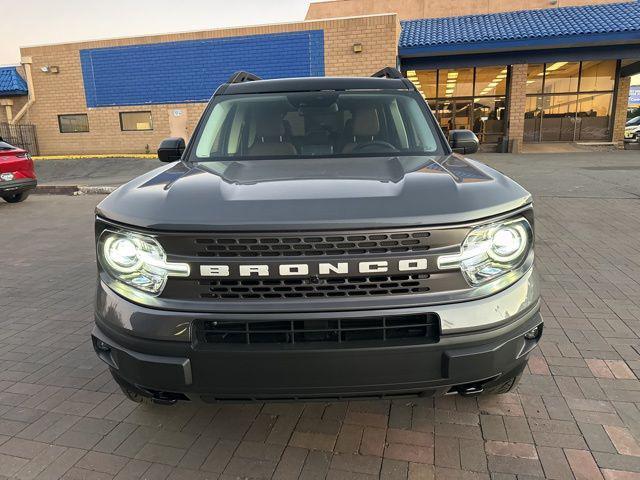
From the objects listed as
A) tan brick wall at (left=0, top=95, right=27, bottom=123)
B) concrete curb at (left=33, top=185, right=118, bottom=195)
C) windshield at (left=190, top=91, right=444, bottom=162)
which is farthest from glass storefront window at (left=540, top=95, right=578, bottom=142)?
tan brick wall at (left=0, top=95, right=27, bottom=123)

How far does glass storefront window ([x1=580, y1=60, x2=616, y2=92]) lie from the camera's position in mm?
Answer: 23192

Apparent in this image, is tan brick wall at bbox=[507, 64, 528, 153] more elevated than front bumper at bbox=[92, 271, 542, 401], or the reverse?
tan brick wall at bbox=[507, 64, 528, 153]

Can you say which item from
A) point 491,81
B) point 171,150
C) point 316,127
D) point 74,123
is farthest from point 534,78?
point 171,150

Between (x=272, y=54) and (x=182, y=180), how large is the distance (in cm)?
1996

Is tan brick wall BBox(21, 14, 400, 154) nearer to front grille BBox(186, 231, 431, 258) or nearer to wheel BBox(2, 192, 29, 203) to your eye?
wheel BBox(2, 192, 29, 203)

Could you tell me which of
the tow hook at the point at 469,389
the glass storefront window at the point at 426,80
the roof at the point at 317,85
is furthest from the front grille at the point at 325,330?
the glass storefront window at the point at 426,80

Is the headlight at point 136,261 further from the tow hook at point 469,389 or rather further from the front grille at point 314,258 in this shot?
the tow hook at point 469,389

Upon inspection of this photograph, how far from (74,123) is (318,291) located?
84.4 feet

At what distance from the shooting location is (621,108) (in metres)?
23.1

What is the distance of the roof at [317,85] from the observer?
12.1ft

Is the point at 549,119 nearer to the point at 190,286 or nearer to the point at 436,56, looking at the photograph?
the point at 436,56

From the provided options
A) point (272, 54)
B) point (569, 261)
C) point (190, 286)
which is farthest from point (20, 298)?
point (272, 54)

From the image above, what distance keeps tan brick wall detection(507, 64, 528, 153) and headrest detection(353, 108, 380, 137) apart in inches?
810

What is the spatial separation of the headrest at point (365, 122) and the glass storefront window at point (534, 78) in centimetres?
2354
